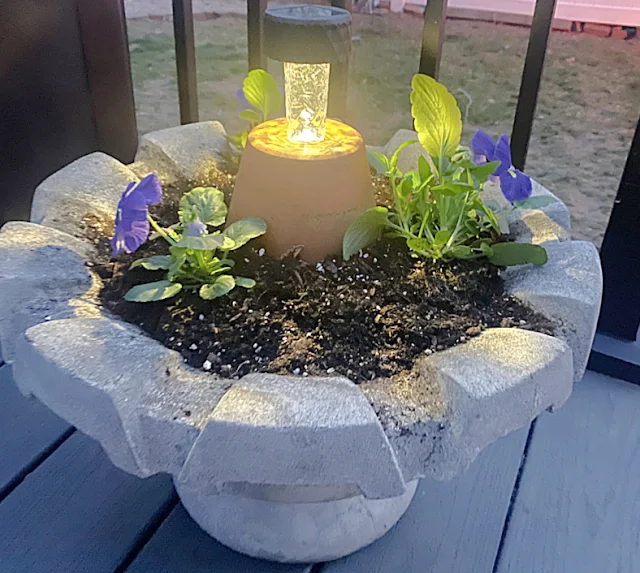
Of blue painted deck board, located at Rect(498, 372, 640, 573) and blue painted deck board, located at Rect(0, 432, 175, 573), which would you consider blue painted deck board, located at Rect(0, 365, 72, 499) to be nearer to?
blue painted deck board, located at Rect(0, 432, 175, 573)

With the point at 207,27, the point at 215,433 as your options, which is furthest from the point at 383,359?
the point at 207,27

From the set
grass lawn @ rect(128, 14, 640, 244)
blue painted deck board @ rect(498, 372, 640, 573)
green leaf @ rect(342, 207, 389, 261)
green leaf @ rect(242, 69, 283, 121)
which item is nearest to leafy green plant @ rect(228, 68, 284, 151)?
green leaf @ rect(242, 69, 283, 121)

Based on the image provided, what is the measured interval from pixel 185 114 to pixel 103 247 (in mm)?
525

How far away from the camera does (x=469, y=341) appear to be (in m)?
0.64

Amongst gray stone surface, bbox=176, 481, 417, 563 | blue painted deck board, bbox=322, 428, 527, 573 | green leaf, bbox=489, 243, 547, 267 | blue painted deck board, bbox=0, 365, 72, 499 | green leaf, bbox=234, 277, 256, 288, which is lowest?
blue painted deck board, bbox=322, 428, 527, 573

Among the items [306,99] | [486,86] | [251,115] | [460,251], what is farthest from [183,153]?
[486,86]

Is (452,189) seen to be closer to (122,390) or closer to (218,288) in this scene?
(218,288)

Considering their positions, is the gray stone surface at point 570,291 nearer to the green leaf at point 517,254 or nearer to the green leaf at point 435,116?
the green leaf at point 517,254

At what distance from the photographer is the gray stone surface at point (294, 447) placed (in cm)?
51

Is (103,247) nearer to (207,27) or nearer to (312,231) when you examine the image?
(312,231)

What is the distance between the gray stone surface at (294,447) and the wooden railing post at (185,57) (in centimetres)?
81

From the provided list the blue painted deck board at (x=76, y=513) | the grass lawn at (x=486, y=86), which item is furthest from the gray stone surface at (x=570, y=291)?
the grass lawn at (x=486, y=86)

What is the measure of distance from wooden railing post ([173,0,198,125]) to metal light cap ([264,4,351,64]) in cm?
48

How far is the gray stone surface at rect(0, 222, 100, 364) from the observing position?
636 millimetres
